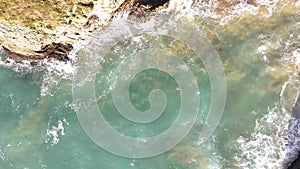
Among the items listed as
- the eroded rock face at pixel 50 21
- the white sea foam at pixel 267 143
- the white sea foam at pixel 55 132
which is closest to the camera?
the eroded rock face at pixel 50 21

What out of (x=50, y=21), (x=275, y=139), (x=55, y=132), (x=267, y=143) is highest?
(x=50, y=21)

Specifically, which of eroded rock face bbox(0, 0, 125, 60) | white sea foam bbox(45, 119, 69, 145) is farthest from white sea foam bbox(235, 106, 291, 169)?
eroded rock face bbox(0, 0, 125, 60)

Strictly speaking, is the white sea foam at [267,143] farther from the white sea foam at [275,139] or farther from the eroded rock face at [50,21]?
the eroded rock face at [50,21]

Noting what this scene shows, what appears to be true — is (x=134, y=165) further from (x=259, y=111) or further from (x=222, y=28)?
(x=222, y=28)

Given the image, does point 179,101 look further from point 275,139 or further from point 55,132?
point 55,132

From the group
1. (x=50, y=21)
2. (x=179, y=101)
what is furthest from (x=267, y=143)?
(x=50, y=21)

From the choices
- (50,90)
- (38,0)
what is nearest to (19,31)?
(38,0)

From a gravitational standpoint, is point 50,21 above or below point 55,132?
above

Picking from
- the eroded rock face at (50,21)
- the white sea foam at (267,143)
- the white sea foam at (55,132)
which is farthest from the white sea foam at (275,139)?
→ the eroded rock face at (50,21)
